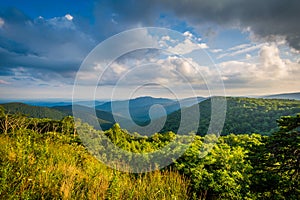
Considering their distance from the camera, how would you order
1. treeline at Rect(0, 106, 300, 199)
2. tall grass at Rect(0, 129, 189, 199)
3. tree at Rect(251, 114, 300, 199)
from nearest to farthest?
tall grass at Rect(0, 129, 189, 199) → treeline at Rect(0, 106, 300, 199) → tree at Rect(251, 114, 300, 199)

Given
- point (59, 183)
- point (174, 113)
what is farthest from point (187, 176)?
point (174, 113)

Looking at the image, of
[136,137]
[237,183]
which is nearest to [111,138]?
[136,137]

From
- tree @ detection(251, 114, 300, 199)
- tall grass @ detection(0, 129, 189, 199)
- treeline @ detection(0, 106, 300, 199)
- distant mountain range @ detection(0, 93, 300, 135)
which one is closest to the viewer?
tall grass @ detection(0, 129, 189, 199)

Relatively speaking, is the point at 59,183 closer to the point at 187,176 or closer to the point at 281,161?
the point at 187,176

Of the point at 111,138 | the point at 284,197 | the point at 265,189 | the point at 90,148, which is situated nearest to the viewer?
the point at 284,197

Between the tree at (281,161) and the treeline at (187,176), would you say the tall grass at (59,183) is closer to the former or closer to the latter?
the treeline at (187,176)

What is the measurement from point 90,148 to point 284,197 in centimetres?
681

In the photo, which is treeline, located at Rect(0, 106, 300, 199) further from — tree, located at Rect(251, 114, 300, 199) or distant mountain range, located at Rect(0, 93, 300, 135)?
distant mountain range, located at Rect(0, 93, 300, 135)

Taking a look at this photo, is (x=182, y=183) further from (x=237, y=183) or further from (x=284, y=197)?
(x=284, y=197)

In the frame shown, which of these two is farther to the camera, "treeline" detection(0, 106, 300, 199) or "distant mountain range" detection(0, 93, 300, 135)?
"distant mountain range" detection(0, 93, 300, 135)

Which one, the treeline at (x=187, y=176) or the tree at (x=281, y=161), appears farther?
the tree at (x=281, y=161)

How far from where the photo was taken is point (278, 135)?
4.68m

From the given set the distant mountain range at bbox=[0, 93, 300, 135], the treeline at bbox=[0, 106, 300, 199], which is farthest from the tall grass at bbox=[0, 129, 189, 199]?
the distant mountain range at bbox=[0, 93, 300, 135]

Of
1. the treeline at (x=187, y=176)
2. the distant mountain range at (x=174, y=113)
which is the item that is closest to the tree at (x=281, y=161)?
the treeline at (x=187, y=176)
